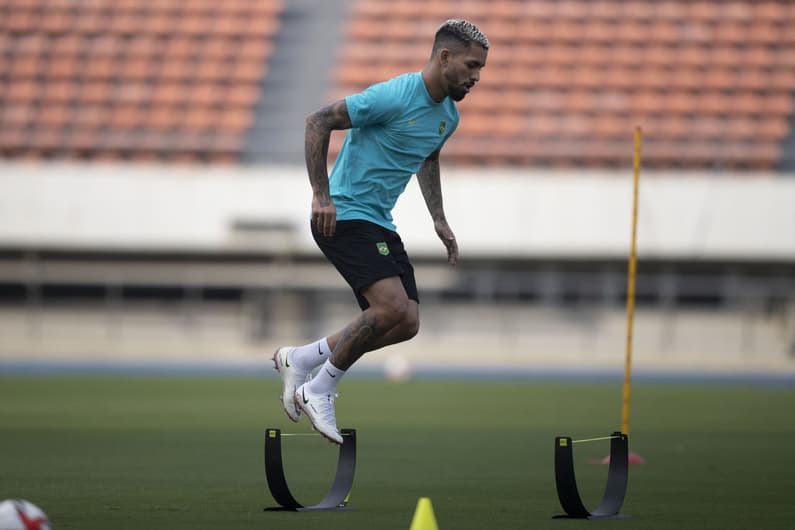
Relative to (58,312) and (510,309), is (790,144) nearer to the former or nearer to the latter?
(510,309)

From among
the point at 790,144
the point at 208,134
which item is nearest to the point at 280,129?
the point at 208,134

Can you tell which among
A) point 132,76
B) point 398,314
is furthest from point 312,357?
point 132,76

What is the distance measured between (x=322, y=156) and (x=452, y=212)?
1698cm

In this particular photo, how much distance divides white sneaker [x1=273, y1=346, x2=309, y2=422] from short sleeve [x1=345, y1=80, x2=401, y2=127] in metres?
1.24

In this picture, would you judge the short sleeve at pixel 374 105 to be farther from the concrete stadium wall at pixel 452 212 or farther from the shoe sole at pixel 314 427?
the concrete stadium wall at pixel 452 212

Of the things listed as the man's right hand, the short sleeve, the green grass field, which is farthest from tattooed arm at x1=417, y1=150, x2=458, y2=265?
the green grass field

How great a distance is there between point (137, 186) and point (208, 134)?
188 centimetres

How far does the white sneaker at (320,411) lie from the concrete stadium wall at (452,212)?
16615 millimetres

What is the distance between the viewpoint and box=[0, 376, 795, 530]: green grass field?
5664 millimetres

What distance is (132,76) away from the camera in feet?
83.5

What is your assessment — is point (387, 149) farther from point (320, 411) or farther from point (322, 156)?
point (320, 411)

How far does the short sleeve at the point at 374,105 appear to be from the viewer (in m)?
5.73

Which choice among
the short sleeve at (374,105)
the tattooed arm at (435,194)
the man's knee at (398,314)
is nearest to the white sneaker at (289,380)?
the man's knee at (398,314)

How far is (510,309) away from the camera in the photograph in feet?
77.0
